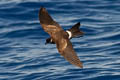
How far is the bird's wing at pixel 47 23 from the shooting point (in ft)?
31.4

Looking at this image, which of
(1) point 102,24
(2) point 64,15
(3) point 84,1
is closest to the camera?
(1) point 102,24

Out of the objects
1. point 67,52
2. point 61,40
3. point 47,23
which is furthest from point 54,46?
point 67,52

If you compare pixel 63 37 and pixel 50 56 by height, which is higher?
pixel 63 37

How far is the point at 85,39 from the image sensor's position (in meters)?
13.0

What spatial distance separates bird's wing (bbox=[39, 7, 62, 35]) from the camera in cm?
958

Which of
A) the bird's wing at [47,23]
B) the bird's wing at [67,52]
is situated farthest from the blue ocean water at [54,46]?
the bird's wing at [67,52]

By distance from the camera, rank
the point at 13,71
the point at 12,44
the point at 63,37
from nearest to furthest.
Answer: the point at 63,37 → the point at 13,71 → the point at 12,44

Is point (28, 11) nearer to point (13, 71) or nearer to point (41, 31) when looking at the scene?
point (41, 31)

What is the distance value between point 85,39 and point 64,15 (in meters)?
1.95

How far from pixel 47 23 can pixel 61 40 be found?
82cm

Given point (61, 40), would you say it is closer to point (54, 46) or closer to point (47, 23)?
point (47, 23)

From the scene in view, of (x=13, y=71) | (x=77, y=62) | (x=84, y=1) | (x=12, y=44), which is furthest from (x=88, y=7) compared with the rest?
(x=77, y=62)

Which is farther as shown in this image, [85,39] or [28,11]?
[28,11]

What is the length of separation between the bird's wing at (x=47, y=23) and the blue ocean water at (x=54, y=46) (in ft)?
5.07
